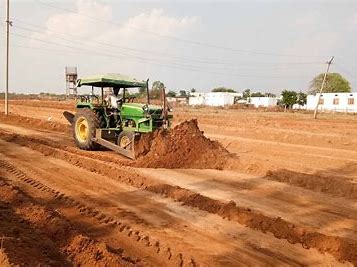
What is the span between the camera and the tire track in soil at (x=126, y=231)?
5291 mm

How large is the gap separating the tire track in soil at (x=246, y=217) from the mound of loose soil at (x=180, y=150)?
0.99 metres

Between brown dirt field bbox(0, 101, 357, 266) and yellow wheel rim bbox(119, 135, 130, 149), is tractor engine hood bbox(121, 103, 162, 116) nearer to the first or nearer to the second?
yellow wheel rim bbox(119, 135, 130, 149)

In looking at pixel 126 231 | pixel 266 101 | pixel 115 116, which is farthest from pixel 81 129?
pixel 266 101

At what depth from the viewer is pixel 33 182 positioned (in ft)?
30.2

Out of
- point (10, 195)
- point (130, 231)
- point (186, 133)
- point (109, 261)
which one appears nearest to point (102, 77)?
point (186, 133)

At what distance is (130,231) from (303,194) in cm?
396

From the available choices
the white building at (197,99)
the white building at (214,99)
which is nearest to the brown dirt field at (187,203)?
the white building at (214,99)

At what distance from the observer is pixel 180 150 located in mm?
11711

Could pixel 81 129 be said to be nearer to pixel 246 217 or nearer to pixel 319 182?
pixel 319 182

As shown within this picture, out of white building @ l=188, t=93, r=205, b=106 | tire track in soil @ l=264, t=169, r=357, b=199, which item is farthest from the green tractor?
white building @ l=188, t=93, r=205, b=106

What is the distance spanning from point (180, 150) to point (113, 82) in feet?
10.3

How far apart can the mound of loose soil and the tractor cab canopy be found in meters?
2.07

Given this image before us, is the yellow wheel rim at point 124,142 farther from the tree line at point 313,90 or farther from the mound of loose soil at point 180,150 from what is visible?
the tree line at point 313,90

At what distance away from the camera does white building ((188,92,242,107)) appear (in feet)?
278
